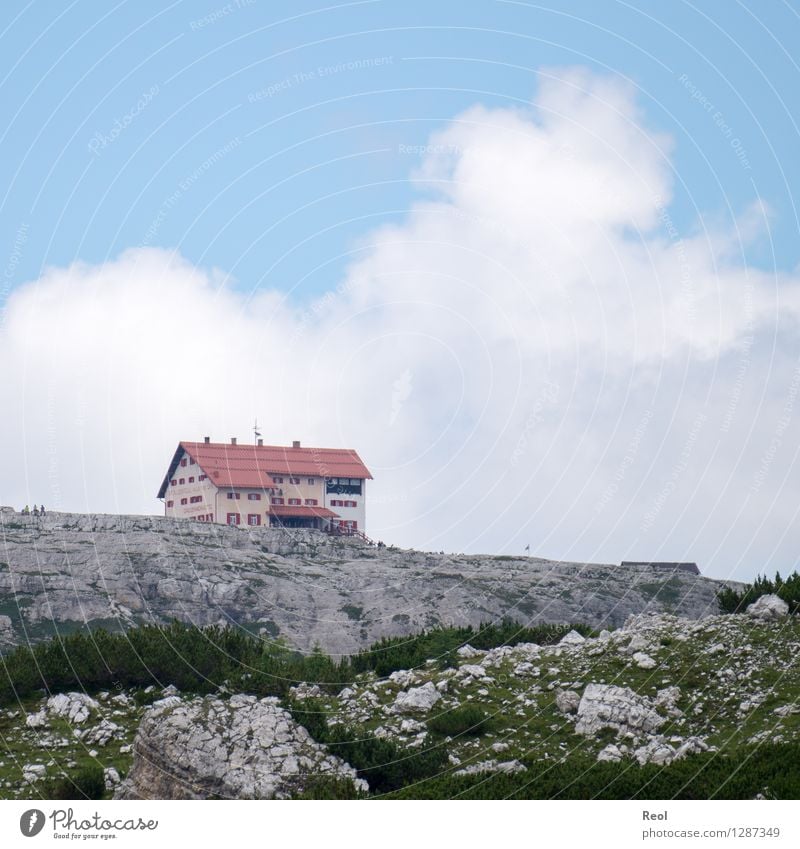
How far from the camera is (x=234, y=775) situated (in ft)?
105

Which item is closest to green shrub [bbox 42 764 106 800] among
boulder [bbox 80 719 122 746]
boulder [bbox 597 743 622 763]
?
boulder [bbox 80 719 122 746]

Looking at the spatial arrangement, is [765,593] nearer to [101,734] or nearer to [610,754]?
[610,754]

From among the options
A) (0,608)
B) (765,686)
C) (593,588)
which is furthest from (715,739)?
(593,588)

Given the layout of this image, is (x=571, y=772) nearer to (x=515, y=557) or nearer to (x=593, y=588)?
(x=593, y=588)

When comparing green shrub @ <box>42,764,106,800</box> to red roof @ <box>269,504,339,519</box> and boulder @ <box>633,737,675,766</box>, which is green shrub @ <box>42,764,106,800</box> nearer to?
boulder @ <box>633,737,675,766</box>

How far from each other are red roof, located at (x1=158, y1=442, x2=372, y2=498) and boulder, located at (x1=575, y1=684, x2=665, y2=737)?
78.6 meters

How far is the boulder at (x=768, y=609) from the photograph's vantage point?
142 feet

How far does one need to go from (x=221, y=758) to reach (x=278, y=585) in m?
56.9

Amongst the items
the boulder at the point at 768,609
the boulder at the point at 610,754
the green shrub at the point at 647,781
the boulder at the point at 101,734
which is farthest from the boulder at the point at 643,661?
the boulder at the point at 101,734

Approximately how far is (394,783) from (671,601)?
208 feet

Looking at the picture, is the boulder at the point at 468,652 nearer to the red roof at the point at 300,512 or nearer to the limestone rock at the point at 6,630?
the limestone rock at the point at 6,630

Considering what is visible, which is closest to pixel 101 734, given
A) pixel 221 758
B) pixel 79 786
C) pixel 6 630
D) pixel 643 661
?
pixel 79 786

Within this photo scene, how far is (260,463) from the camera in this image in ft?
386

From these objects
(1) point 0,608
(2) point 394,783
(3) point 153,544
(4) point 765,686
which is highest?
(3) point 153,544
